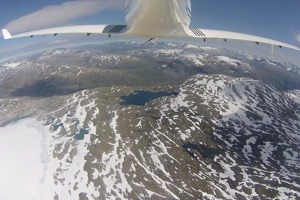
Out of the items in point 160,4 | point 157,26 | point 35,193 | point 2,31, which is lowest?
point 35,193

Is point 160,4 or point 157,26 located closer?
point 160,4

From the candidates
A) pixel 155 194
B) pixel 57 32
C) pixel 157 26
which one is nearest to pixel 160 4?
pixel 157 26

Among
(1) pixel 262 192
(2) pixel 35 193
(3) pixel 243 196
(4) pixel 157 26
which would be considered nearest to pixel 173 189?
(3) pixel 243 196

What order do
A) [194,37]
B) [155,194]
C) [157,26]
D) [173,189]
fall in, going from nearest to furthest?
[157,26] < [194,37] < [155,194] < [173,189]

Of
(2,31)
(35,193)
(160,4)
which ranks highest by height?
(160,4)

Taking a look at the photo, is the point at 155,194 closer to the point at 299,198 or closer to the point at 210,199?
the point at 210,199

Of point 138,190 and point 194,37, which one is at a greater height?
point 194,37

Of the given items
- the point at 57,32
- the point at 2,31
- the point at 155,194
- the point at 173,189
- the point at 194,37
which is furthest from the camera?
the point at 173,189

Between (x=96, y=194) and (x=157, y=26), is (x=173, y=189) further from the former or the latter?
(x=157, y=26)

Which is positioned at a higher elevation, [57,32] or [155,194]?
[57,32]
